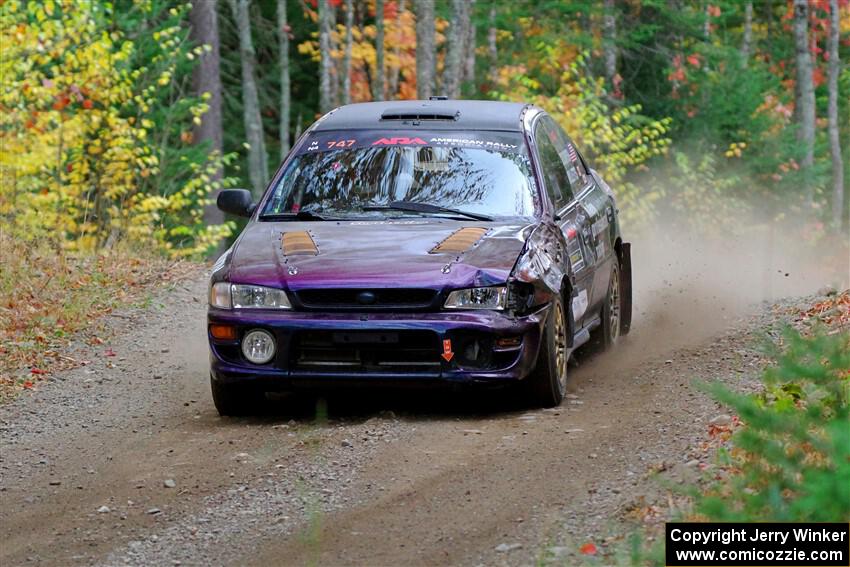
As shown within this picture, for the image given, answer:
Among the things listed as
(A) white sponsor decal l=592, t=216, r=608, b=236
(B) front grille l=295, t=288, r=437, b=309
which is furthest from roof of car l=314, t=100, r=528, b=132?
(B) front grille l=295, t=288, r=437, b=309

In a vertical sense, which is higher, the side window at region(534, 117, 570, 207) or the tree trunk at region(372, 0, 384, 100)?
the side window at region(534, 117, 570, 207)

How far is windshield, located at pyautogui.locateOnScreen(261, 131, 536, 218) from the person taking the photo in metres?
9.15

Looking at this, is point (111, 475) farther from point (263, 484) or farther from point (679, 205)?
point (679, 205)

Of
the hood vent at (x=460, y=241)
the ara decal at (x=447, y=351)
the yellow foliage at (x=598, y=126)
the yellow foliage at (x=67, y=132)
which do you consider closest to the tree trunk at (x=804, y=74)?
the yellow foliage at (x=598, y=126)

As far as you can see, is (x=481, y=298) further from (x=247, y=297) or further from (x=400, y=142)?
(x=400, y=142)

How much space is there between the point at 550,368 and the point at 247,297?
1.80m

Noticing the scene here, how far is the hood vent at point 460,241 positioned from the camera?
8312 millimetres

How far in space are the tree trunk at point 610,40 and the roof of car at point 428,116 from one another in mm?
18977

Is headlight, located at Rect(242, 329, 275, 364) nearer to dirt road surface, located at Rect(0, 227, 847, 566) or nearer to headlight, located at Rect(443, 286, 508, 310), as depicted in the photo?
dirt road surface, located at Rect(0, 227, 847, 566)

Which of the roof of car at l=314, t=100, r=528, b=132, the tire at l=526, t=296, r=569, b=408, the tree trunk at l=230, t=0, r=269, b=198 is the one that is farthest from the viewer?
the tree trunk at l=230, t=0, r=269, b=198

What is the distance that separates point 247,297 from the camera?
8273 mm

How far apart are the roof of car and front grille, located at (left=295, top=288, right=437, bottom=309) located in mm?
1983

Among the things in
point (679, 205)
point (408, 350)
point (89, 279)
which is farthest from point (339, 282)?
point (679, 205)

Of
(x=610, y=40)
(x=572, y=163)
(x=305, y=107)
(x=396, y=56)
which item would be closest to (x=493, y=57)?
(x=396, y=56)
